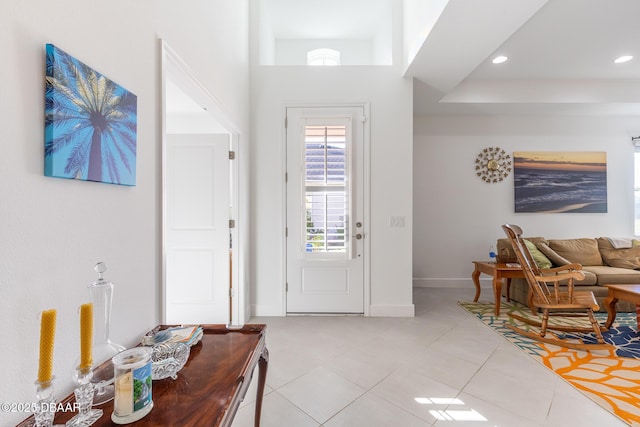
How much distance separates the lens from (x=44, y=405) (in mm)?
675

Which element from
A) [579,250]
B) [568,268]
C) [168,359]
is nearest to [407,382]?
[168,359]

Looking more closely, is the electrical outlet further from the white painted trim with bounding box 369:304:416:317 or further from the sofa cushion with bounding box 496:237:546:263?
the sofa cushion with bounding box 496:237:546:263

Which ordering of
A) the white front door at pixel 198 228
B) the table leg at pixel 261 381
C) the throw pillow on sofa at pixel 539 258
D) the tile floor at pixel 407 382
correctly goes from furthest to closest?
the throw pillow on sofa at pixel 539 258 → the white front door at pixel 198 228 → the tile floor at pixel 407 382 → the table leg at pixel 261 381

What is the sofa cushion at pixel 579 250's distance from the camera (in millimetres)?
3961

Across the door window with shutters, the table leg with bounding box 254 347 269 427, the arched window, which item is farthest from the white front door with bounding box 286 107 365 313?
the table leg with bounding box 254 347 269 427

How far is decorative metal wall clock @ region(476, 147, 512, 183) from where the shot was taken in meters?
4.71

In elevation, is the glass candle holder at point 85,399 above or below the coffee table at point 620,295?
above

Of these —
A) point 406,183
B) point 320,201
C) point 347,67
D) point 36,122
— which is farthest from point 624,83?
point 36,122

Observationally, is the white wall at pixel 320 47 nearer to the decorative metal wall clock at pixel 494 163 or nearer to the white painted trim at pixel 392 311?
the decorative metal wall clock at pixel 494 163

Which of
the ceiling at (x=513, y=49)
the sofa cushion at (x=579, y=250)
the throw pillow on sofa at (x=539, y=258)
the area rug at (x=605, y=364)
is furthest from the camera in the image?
the sofa cushion at (x=579, y=250)

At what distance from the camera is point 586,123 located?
473 centimetres

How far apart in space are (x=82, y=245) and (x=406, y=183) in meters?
3.04

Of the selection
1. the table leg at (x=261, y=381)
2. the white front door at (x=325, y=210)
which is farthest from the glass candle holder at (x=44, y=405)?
the white front door at (x=325, y=210)

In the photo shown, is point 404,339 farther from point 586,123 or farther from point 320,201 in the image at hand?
point 586,123
